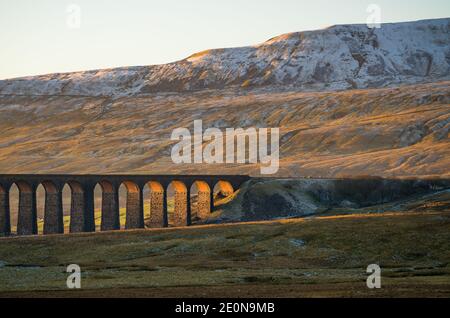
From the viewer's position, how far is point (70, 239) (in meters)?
80.7

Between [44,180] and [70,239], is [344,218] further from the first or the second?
[44,180]

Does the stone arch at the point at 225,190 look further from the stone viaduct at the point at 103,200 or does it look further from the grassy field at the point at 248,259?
the grassy field at the point at 248,259

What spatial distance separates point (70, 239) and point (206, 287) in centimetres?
3570

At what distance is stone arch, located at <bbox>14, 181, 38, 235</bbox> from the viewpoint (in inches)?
4048

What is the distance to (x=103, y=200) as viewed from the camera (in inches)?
4419

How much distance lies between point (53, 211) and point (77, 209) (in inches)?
134

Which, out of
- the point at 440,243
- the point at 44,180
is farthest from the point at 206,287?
the point at 44,180

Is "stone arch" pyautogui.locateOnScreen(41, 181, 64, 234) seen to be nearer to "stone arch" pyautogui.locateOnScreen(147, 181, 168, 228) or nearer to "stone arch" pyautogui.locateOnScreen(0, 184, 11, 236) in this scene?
"stone arch" pyautogui.locateOnScreen(0, 184, 11, 236)

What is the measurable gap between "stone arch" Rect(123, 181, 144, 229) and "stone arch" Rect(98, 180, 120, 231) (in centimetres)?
264

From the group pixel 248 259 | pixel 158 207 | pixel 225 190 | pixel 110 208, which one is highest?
pixel 248 259

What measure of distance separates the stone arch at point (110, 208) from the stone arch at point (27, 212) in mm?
9876

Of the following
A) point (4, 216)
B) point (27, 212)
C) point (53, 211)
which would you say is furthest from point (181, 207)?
point (4, 216)

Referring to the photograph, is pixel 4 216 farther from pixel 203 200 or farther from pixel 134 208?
pixel 203 200
